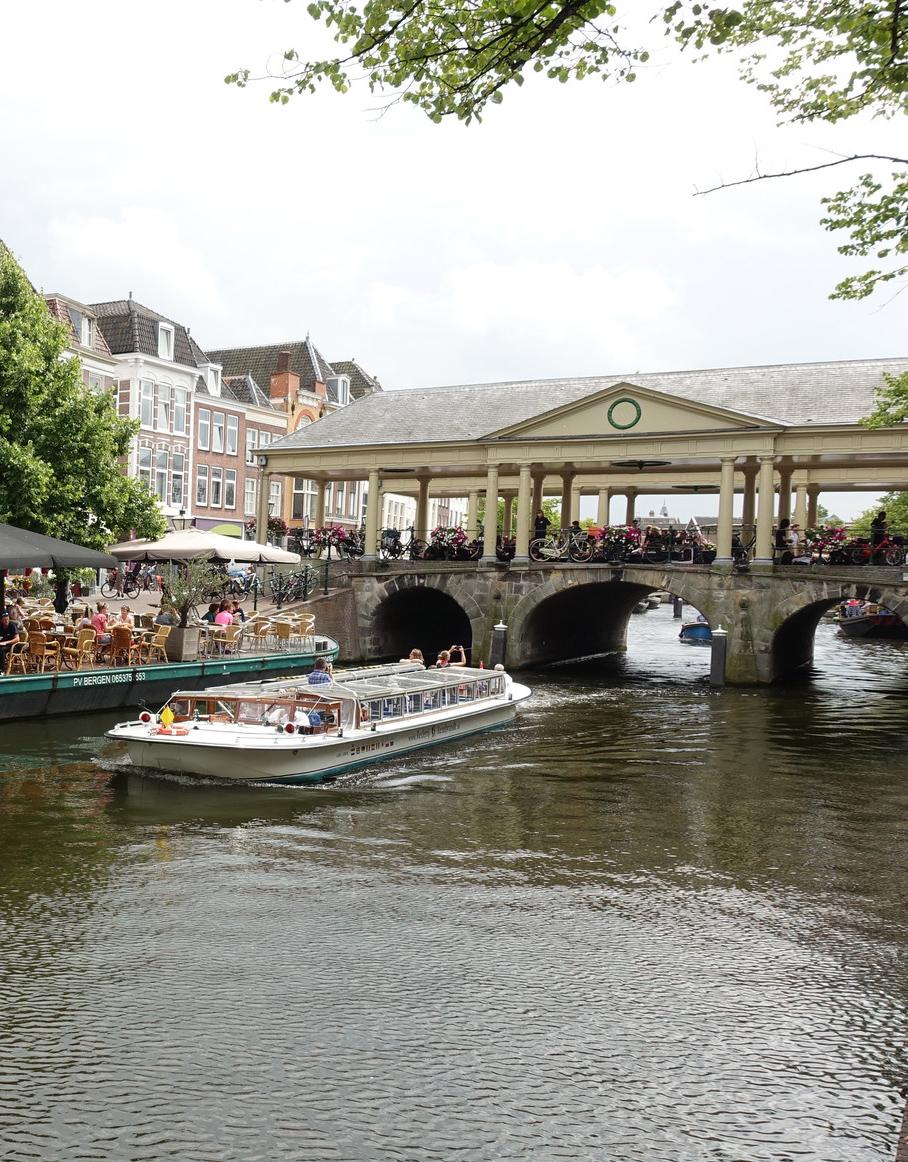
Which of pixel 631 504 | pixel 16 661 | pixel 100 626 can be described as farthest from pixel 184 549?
pixel 631 504

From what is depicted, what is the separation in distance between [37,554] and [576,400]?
20.2m

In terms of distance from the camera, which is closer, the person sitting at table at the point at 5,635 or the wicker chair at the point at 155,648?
the person sitting at table at the point at 5,635

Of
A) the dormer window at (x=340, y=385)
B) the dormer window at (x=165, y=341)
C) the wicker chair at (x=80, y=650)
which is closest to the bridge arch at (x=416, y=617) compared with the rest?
the wicker chair at (x=80, y=650)

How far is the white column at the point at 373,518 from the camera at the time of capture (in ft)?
125

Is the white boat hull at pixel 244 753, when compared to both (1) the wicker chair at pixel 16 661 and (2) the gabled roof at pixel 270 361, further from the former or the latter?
(2) the gabled roof at pixel 270 361

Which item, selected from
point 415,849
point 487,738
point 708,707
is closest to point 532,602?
point 708,707

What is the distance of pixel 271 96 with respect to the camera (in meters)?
6.61

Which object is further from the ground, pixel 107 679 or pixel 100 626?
pixel 100 626

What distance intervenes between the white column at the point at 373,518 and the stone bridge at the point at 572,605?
0.61m

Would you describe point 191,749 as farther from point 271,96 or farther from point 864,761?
point 864,761

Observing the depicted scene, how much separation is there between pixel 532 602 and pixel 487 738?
530 inches

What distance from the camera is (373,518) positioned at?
38.9 meters

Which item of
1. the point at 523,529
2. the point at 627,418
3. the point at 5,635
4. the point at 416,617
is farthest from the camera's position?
the point at 416,617

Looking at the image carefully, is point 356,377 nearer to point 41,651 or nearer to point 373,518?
point 373,518
